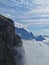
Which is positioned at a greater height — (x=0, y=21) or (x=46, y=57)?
(x=0, y=21)

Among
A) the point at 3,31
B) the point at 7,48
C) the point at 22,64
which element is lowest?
the point at 22,64

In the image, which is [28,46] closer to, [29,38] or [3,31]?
[29,38]

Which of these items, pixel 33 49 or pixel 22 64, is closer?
pixel 22 64

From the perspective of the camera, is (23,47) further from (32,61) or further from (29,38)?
(32,61)

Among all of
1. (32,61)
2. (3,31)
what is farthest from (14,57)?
(32,61)

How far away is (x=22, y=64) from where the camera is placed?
46.9 ft

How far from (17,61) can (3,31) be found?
1932mm

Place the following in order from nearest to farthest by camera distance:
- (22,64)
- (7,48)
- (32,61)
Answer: (7,48) < (22,64) < (32,61)

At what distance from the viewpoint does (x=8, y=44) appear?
12516mm

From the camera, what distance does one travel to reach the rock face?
1228 centimetres

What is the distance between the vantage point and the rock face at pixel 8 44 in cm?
1228

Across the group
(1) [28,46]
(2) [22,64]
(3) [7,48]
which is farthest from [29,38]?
(3) [7,48]

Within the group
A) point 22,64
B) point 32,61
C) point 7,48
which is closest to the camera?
point 7,48

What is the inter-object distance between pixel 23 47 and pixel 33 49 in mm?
2017
